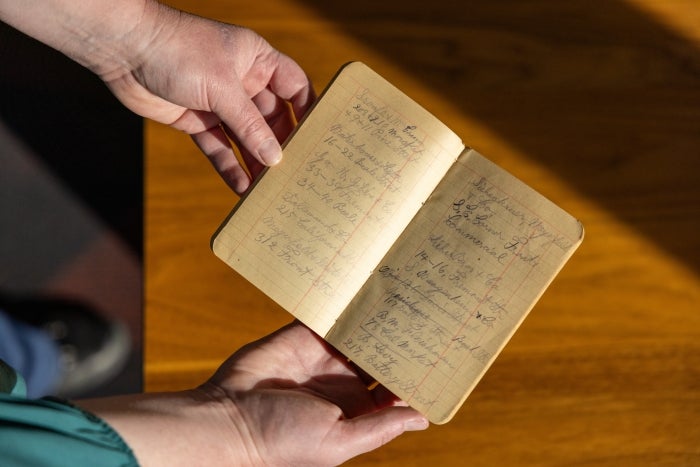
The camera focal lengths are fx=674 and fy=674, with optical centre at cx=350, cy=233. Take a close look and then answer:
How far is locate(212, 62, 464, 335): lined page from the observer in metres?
0.65

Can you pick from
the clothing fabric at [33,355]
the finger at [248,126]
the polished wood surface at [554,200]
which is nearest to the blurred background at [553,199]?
the polished wood surface at [554,200]

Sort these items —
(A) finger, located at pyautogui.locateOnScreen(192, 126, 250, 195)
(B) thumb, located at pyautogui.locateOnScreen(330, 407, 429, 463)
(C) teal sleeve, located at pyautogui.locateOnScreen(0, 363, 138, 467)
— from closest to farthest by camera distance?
(C) teal sleeve, located at pyautogui.locateOnScreen(0, 363, 138, 467)
(B) thumb, located at pyautogui.locateOnScreen(330, 407, 429, 463)
(A) finger, located at pyautogui.locateOnScreen(192, 126, 250, 195)

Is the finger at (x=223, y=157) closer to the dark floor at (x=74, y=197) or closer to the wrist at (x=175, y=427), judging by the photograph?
the wrist at (x=175, y=427)

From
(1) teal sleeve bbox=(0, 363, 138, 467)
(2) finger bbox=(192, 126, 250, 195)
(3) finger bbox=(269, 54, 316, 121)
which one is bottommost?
(1) teal sleeve bbox=(0, 363, 138, 467)

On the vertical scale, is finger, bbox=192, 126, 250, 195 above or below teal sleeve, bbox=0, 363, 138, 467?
above

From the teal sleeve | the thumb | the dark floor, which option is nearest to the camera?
the teal sleeve

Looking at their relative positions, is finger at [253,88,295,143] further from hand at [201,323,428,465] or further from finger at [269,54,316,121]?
hand at [201,323,428,465]

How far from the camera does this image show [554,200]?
0.79m

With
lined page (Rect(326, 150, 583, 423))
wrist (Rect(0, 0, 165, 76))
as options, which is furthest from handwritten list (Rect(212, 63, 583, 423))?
wrist (Rect(0, 0, 165, 76))

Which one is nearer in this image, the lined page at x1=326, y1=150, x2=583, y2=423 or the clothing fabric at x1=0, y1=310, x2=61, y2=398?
the lined page at x1=326, y1=150, x2=583, y2=423

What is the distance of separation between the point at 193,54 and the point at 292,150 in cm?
15

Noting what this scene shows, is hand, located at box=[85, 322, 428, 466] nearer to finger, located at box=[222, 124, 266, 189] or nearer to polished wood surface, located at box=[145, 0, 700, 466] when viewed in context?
polished wood surface, located at box=[145, 0, 700, 466]

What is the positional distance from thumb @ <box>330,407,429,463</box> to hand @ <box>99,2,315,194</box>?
0.27m

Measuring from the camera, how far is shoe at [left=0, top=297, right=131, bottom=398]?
3.75 ft
